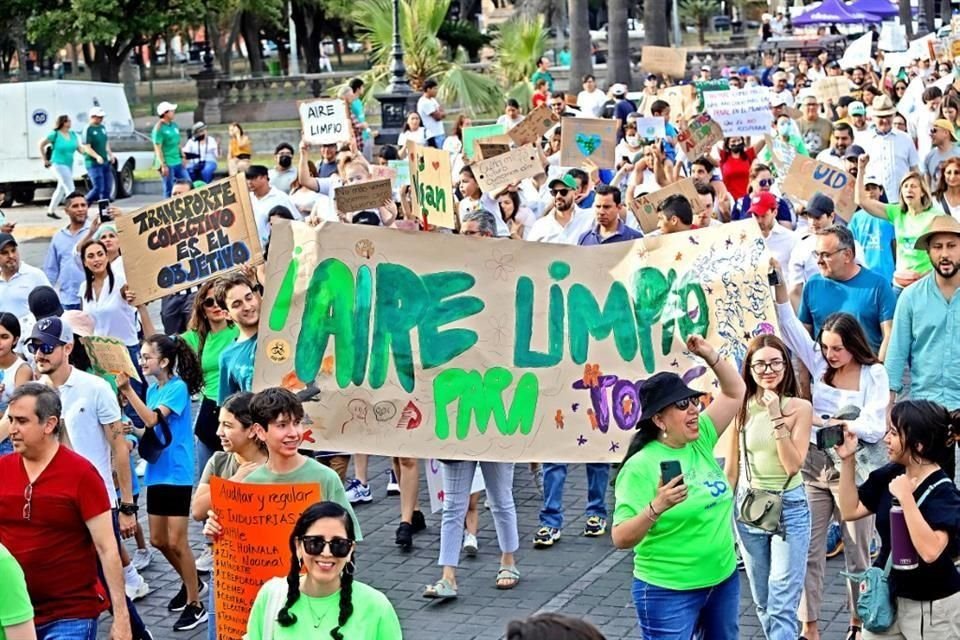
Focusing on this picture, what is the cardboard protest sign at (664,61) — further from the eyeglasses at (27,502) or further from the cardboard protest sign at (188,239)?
the eyeglasses at (27,502)

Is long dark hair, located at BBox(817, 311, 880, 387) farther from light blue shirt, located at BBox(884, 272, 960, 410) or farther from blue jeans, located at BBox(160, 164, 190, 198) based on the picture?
blue jeans, located at BBox(160, 164, 190, 198)

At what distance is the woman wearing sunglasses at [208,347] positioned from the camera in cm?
866

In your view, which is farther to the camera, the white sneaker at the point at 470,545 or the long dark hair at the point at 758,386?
the white sneaker at the point at 470,545

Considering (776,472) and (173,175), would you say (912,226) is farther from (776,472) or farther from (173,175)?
(173,175)

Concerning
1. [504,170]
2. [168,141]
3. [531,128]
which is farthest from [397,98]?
[504,170]

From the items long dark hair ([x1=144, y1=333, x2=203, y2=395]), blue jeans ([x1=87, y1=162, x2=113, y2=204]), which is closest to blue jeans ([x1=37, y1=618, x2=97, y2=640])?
long dark hair ([x1=144, y1=333, x2=203, y2=395])

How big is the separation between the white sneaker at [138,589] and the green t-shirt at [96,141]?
17.5 metres

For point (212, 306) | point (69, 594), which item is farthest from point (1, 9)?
point (69, 594)

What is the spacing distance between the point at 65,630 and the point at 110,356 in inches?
92.0

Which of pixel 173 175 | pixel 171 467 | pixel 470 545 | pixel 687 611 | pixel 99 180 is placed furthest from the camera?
pixel 99 180

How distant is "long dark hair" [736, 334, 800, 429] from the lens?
6.92 meters

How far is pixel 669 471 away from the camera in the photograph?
597cm

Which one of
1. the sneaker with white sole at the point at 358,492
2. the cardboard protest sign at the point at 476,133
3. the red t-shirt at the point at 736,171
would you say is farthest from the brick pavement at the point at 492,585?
the cardboard protest sign at the point at 476,133

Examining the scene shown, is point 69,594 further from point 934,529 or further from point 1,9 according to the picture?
point 1,9
